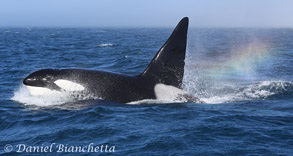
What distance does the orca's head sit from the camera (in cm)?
1169

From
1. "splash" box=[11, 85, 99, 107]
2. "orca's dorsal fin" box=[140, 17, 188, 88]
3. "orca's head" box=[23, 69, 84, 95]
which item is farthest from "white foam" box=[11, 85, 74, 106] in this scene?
"orca's dorsal fin" box=[140, 17, 188, 88]

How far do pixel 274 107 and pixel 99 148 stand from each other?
6596mm

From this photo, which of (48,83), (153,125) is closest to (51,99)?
(48,83)

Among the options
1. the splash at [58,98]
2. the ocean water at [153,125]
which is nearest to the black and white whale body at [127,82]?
the splash at [58,98]

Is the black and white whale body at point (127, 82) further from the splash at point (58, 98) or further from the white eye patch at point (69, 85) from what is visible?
the splash at point (58, 98)

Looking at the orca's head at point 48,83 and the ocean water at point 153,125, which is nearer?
the ocean water at point 153,125

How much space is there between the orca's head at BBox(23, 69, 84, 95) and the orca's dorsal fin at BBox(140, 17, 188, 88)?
7.91ft

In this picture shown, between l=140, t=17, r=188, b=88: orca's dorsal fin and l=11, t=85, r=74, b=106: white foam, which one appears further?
l=11, t=85, r=74, b=106: white foam

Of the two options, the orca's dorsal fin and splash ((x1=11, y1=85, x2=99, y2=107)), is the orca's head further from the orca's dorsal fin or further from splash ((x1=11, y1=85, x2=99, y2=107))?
the orca's dorsal fin

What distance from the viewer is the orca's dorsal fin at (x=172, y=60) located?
37.0 feet

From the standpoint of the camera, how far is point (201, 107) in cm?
1167

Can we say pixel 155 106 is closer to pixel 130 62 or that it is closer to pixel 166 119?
pixel 166 119

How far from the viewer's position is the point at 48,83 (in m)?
11.7

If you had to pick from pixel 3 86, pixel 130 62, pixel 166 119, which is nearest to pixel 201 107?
pixel 166 119
